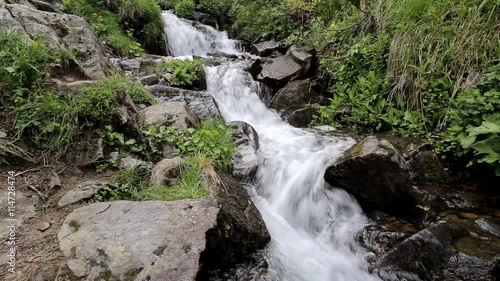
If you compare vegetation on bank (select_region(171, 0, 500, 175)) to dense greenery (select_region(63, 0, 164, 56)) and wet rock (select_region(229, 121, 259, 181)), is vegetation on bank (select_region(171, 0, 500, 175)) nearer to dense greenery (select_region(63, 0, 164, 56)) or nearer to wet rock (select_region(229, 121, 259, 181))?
wet rock (select_region(229, 121, 259, 181))

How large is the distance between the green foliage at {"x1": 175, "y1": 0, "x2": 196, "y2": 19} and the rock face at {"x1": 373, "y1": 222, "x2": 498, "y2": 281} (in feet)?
37.8

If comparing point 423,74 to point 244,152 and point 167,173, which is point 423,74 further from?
point 167,173

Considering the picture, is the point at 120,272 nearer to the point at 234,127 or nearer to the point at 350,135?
the point at 234,127

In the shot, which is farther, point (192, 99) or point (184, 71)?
point (184, 71)

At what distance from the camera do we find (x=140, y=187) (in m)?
3.05

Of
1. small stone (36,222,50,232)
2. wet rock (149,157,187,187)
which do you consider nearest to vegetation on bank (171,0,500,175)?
wet rock (149,157,187,187)

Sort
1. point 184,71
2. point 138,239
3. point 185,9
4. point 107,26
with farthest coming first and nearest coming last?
point 185,9 < point 107,26 < point 184,71 < point 138,239

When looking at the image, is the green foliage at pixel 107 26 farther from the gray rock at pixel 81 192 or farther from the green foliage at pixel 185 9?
the gray rock at pixel 81 192

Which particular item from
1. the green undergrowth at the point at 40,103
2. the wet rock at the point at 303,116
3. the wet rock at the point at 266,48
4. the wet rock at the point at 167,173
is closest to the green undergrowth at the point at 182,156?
the wet rock at the point at 167,173

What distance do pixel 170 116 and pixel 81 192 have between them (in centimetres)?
167

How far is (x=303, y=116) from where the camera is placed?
5.64 metres

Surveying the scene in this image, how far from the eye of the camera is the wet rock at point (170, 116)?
409cm

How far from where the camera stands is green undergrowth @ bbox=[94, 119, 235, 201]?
9.52 feet

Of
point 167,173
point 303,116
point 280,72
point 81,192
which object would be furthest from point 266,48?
point 81,192
